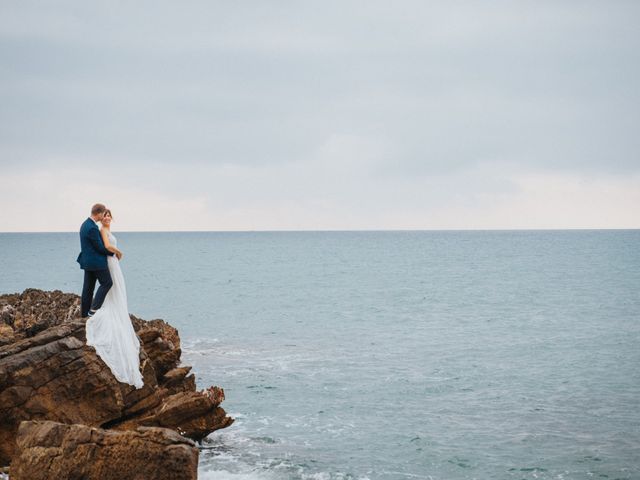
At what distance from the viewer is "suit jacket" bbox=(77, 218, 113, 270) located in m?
18.2

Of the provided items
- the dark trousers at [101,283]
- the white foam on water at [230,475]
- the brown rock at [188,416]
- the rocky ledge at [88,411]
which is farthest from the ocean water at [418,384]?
the dark trousers at [101,283]

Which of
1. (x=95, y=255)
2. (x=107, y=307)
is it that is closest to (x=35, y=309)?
(x=107, y=307)

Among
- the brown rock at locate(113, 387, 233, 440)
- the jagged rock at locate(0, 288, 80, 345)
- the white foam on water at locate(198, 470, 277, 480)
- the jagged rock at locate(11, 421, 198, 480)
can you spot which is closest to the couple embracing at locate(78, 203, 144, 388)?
the brown rock at locate(113, 387, 233, 440)

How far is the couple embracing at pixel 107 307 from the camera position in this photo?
18078 millimetres

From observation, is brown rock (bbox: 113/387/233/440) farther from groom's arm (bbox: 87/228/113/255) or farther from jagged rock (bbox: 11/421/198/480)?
groom's arm (bbox: 87/228/113/255)

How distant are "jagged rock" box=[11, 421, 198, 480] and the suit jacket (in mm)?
5459

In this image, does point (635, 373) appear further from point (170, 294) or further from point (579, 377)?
point (170, 294)

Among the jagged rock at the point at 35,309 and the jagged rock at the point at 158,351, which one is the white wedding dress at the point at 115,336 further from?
the jagged rock at the point at 35,309

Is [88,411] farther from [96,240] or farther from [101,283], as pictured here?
[96,240]

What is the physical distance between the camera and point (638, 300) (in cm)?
6744

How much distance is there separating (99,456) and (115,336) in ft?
15.9

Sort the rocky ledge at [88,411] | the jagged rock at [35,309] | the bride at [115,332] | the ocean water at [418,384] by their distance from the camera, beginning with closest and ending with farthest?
1. the rocky ledge at [88,411]
2. the bride at [115,332]
3. the ocean water at [418,384]
4. the jagged rock at [35,309]

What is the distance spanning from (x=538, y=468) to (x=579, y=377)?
1290 cm

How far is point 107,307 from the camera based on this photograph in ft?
61.1
